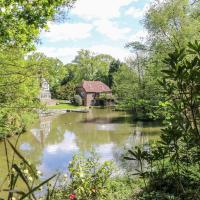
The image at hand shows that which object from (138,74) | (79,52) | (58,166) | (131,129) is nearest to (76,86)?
(79,52)

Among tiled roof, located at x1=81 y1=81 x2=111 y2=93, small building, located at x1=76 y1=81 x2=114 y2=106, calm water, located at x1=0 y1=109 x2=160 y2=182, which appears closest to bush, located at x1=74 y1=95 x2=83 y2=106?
small building, located at x1=76 y1=81 x2=114 y2=106

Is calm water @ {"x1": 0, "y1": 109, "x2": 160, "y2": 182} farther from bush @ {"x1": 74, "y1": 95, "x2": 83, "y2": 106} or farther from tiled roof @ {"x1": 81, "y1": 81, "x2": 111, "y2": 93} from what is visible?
tiled roof @ {"x1": 81, "y1": 81, "x2": 111, "y2": 93}

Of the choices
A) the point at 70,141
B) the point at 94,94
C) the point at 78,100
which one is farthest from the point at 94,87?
the point at 70,141

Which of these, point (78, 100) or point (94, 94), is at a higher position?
point (94, 94)

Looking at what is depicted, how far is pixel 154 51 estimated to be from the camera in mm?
20906

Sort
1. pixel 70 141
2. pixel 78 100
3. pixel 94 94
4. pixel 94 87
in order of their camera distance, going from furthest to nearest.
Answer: pixel 94 87 → pixel 94 94 → pixel 78 100 → pixel 70 141

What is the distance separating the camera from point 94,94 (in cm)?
5041

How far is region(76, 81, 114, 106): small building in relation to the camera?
49.0m

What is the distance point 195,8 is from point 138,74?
12428mm

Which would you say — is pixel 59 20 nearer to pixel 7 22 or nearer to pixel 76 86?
pixel 7 22

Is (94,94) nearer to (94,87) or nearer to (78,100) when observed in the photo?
(94,87)

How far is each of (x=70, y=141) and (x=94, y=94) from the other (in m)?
31.4

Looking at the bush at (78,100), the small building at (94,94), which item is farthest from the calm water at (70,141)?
the small building at (94,94)

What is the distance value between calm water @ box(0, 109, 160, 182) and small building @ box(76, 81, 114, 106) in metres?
22.2
